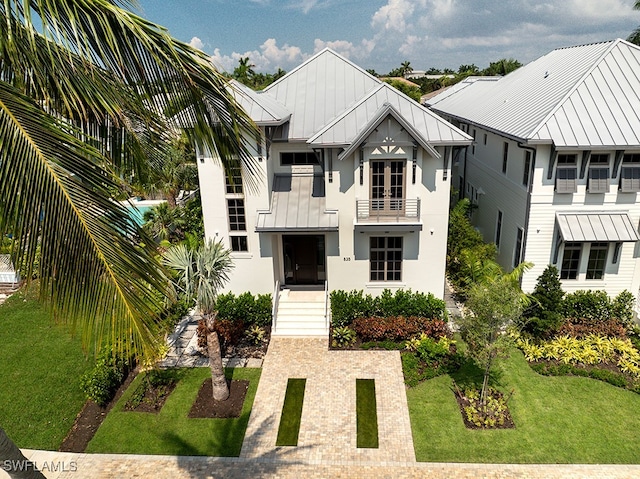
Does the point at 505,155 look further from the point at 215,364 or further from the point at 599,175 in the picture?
the point at 215,364

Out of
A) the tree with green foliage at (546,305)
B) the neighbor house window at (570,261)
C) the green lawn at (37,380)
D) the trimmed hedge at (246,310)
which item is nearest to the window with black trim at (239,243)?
the trimmed hedge at (246,310)

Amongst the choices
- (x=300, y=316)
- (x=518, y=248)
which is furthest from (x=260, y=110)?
(x=518, y=248)

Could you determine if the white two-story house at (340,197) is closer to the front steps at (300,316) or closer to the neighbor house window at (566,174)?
the front steps at (300,316)

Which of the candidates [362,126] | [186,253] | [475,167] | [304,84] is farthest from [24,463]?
[475,167]

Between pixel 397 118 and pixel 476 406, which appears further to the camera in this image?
pixel 397 118

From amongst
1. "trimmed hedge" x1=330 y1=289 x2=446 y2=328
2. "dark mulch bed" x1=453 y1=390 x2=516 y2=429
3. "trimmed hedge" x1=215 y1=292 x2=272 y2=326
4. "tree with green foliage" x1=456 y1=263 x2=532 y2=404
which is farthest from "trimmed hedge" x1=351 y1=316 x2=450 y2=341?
"trimmed hedge" x1=215 y1=292 x2=272 y2=326
